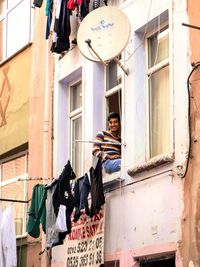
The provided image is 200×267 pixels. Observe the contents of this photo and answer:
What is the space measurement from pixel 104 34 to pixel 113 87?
1.68 metres

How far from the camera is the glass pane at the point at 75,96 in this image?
18.4 metres

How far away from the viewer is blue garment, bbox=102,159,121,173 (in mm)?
15977

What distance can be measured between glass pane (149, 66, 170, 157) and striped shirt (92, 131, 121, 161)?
35.1 inches

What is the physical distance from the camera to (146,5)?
15.7m

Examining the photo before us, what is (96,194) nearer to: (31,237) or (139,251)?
(139,251)

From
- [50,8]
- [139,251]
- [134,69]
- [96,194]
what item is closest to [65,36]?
[50,8]

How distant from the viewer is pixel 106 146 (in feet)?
53.5

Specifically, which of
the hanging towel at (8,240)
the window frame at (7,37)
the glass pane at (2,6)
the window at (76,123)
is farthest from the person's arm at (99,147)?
the glass pane at (2,6)

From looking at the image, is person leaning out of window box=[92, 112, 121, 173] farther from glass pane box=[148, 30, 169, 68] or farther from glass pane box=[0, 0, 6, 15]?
glass pane box=[0, 0, 6, 15]

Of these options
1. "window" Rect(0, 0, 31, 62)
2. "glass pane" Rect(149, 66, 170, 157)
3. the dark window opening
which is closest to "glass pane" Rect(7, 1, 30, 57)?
"window" Rect(0, 0, 31, 62)

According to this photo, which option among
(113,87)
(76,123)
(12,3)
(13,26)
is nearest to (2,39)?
(13,26)

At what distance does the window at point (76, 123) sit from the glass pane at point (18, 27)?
8.02 feet

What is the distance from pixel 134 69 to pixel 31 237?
15.1 feet

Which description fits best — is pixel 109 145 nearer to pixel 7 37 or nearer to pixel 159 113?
pixel 159 113
